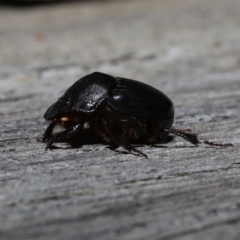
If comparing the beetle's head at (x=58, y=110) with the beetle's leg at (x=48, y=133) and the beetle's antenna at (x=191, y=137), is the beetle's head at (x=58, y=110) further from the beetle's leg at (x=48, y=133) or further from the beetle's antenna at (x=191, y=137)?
the beetle's antenna at (x=191, y=137)

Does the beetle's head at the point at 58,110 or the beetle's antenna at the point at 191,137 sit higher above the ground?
the beetle's head at the point at 58,110

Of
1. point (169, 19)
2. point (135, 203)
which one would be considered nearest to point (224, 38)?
point (169, 19)

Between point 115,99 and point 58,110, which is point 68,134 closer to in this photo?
point 58,110

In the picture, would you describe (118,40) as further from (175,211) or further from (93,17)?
(175,211)

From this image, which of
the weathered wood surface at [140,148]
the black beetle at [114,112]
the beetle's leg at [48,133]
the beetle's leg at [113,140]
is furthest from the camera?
the black beetle at [114,112]

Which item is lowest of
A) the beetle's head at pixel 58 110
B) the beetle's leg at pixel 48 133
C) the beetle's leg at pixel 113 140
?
the beetle's leg at pixel 48 133

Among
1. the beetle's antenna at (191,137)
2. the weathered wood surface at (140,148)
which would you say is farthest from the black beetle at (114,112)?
the weathered wood surface at (140,148)
